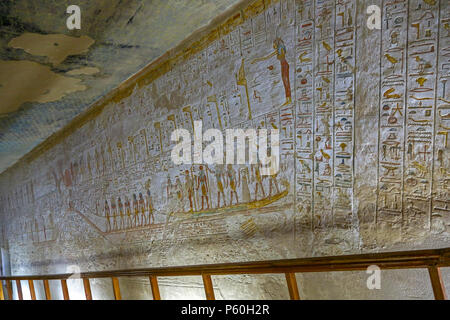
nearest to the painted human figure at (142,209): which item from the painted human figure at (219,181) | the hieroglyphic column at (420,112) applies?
the painted human figure at (219,181)

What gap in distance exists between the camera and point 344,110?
237cm

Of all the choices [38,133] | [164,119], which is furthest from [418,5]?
[38,133]

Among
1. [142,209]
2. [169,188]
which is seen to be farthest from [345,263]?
[142,209]

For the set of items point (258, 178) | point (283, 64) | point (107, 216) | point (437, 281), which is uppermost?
point (283, 64)

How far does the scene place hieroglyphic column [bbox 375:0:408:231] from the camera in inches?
82.9

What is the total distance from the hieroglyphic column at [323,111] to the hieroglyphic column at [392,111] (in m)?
0.34

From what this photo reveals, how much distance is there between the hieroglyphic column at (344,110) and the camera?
7.64 feet

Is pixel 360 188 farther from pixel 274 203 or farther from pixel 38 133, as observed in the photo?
pixel 38 133

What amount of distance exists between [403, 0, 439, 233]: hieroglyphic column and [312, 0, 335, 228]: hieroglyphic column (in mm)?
495

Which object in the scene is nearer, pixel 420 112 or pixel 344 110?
pixel 420 112

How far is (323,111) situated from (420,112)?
2.05 ft

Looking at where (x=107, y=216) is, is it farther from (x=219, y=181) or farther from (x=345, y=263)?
(x=345, y=263)

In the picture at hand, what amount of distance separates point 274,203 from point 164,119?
1769 mm

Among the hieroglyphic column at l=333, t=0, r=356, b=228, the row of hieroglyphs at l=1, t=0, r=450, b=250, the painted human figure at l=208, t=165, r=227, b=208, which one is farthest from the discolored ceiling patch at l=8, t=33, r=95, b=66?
the hieroglyphic column at l=333, t=0, r=356, b=228
